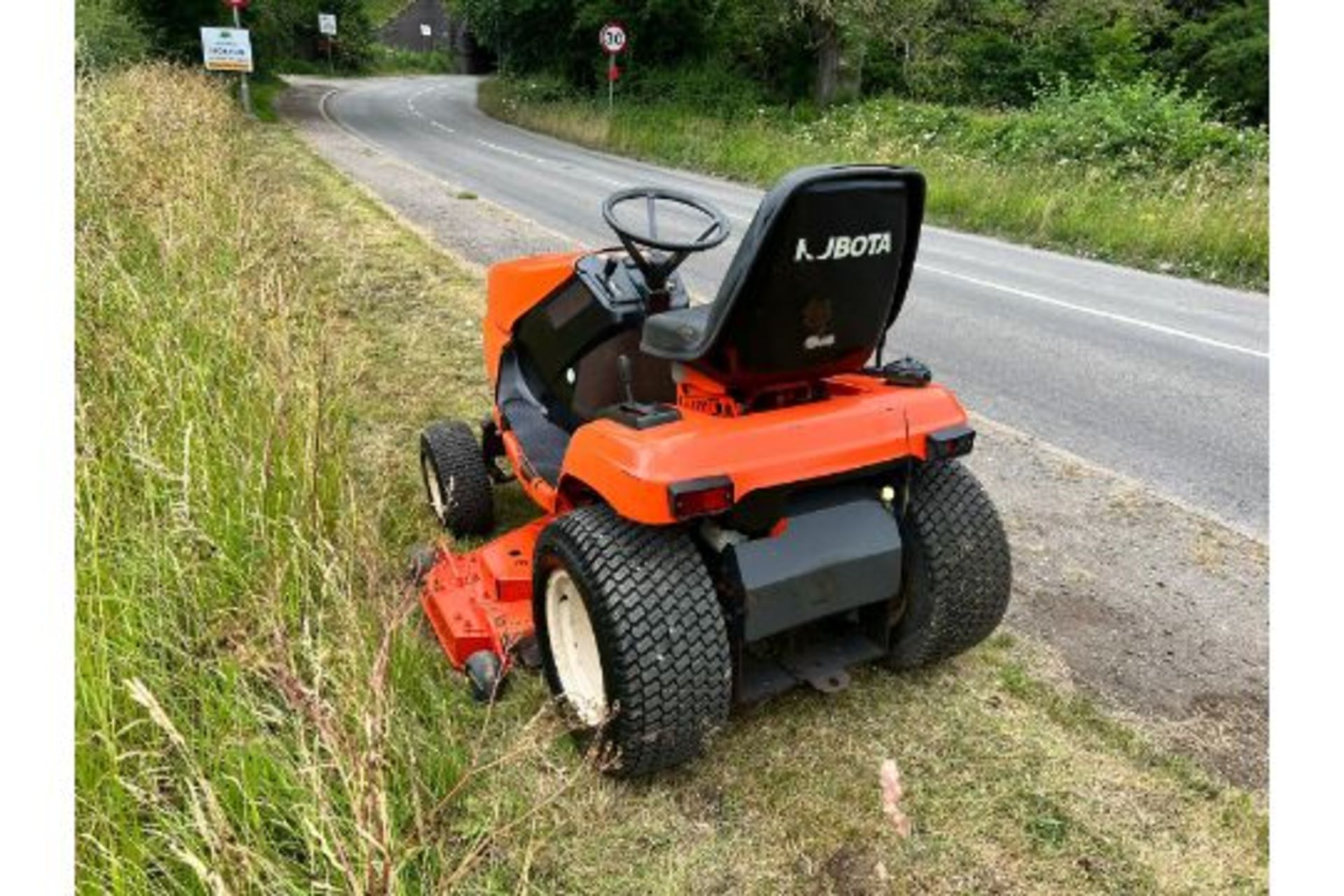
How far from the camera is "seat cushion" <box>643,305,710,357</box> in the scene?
2.31 m

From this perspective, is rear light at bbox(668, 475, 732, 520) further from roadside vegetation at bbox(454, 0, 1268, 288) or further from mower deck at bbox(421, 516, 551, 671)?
roadside vegetation at bbox(454, 0, 1268, 288)

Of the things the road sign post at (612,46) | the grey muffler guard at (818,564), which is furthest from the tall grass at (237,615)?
the road sign post at (612,46)

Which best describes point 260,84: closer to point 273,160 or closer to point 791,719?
point 273,160

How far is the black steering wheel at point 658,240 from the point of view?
2852 mm

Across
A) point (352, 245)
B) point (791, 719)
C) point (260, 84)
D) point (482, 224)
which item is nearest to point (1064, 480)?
point (791, 719)

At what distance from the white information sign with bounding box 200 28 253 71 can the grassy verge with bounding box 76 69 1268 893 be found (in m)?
19.4

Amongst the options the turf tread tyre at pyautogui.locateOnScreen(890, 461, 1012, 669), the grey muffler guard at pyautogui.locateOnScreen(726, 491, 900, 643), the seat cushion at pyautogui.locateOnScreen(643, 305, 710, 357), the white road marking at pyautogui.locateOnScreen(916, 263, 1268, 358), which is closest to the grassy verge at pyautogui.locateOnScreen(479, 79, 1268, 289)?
the white road marking at pyautogui.locateOnScreen(916, 263, 1268, 358)

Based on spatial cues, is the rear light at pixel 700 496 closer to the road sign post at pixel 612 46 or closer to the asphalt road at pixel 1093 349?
the asphalt road at pixel 1093 349

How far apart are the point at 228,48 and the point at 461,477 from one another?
2048 centimetres

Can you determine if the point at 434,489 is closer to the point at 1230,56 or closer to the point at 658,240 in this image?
the point at 658,240

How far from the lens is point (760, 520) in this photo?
7.33 feet

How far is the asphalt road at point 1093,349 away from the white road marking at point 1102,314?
0.08 ft

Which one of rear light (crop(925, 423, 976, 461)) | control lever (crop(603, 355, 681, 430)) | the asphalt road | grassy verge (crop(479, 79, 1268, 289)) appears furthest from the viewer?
grassy verge (crop(479, 79, 1268, 289))

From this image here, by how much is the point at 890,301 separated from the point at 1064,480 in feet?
8.01
